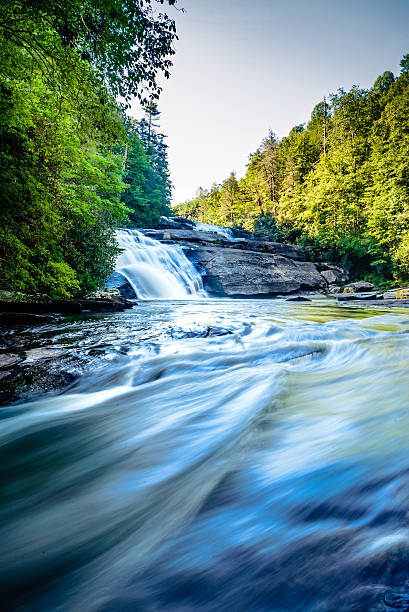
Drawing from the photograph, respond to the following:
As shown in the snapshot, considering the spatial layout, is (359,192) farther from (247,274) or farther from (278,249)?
(247,274)

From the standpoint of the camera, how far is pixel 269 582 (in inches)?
35.3

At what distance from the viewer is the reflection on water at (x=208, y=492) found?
89 cm

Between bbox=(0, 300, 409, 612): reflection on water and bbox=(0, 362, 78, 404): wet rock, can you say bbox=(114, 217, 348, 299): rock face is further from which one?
bbox=(0, 300, 409, 612): reflection on water

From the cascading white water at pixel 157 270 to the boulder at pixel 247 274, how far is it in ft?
2.57

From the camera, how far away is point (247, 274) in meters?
17.0

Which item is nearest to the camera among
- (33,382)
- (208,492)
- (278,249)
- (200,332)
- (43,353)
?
(208,492)

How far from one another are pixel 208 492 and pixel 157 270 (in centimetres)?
1452

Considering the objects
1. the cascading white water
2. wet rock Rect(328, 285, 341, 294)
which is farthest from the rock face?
the cascading white water

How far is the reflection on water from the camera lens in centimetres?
89

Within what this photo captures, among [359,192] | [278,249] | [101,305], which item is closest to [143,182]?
[278,249]

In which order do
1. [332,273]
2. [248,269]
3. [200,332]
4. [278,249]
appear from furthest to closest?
[278,249] < [332,273] < [248,269] < [200,332]

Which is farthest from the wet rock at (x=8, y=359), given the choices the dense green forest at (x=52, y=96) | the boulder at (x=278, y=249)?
the boulder at (x=278, y=249)

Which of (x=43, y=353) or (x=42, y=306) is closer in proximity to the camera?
(x=43, y=353)

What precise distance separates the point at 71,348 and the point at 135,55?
5.74 metres
